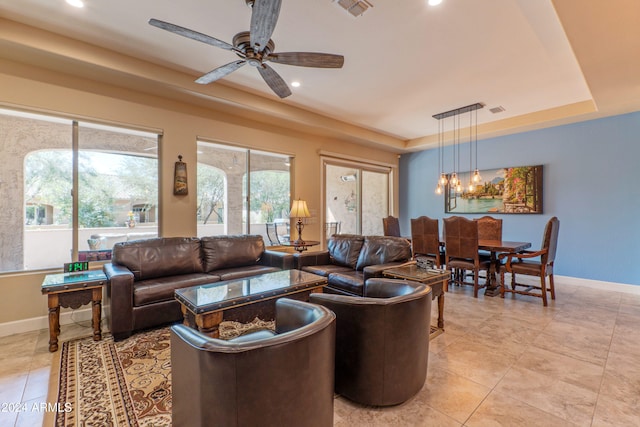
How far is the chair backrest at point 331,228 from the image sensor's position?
5.98 m

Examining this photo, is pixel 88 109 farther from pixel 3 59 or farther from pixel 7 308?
pixel 7 308

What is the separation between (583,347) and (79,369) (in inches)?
170

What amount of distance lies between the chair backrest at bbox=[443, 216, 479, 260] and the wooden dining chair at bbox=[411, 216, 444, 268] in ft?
0.56

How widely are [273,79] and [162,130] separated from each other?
196cm

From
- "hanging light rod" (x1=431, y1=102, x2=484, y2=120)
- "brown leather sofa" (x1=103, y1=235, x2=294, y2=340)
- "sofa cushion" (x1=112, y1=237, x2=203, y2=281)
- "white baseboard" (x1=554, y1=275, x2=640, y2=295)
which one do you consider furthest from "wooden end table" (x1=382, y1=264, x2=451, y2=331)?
"white baseboard" (x1=554, y1=275, x2=640, y2=295)

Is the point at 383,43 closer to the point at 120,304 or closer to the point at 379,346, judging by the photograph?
the point at 379,346

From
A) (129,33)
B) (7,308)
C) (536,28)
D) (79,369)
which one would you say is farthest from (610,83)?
(7,308)

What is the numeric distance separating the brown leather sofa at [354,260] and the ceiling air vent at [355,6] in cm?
247

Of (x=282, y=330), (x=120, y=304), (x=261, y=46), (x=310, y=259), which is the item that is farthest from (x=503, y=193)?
(x=120, y=304)

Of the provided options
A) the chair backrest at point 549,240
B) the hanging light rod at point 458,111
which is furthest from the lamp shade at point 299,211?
the chair backrest at point 549,240

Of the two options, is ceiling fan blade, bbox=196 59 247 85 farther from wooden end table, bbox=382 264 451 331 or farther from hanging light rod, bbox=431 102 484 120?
hanging light rod, bbox=431 102 484 120

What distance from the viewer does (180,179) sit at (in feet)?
13.0

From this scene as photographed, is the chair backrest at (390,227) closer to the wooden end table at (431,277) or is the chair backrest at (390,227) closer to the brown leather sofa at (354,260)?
the brown leather sofa at (354,260)

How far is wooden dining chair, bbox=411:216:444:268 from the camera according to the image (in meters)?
4.64
